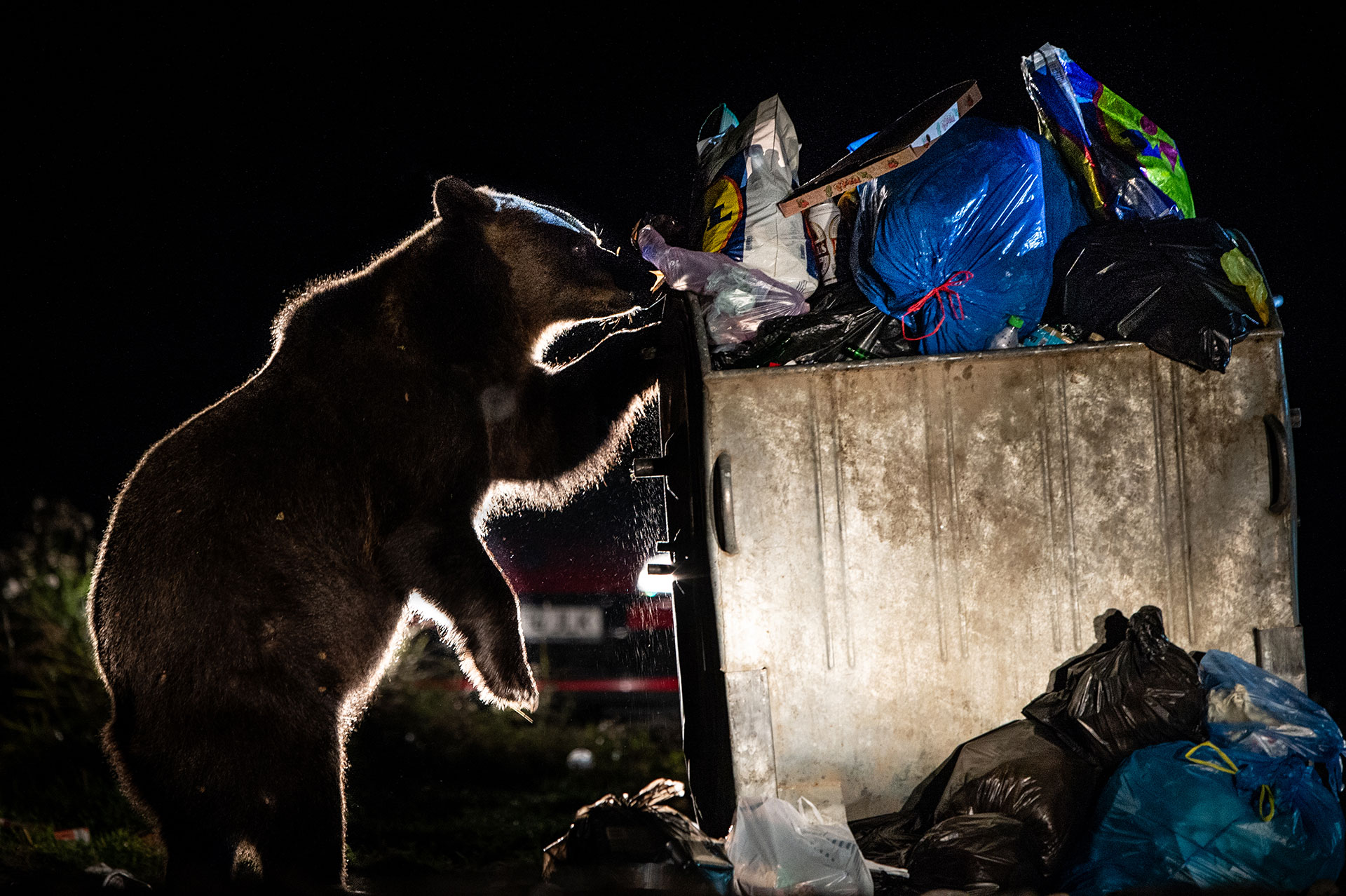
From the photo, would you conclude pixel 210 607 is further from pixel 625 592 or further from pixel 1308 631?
pixel 1308 631

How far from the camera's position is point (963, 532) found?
2.70m

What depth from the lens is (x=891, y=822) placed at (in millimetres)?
2639

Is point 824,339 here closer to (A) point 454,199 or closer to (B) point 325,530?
(A) point 454,199

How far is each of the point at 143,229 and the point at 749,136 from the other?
4.75 meters

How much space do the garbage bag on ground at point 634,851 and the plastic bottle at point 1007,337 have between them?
1762 millimetres

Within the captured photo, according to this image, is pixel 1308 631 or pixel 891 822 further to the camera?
pixel 1308 631

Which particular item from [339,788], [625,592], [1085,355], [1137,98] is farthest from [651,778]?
[1137,98]

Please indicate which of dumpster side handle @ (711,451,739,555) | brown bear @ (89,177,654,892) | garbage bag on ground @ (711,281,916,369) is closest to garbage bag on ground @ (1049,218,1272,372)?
garbage bag on ground @ (711,281,916,369)

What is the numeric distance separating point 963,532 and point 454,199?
2.09 m

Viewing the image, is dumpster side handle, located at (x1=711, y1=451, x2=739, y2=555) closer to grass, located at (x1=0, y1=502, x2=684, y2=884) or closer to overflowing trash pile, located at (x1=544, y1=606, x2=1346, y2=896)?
overflowing trash pile, located at (x1=544, y1=606, x2=1346, y2=896)

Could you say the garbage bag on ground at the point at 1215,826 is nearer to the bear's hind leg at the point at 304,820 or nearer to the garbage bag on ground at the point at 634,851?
the garbage bag on ground at the point at 634,851

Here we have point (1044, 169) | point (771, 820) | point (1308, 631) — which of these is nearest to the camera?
point (771, 820)

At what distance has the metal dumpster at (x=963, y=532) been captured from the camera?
2.67m

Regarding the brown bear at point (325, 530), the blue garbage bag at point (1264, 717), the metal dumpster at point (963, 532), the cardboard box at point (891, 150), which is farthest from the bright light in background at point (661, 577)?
the blue garbage bag at point (1264, 717)
